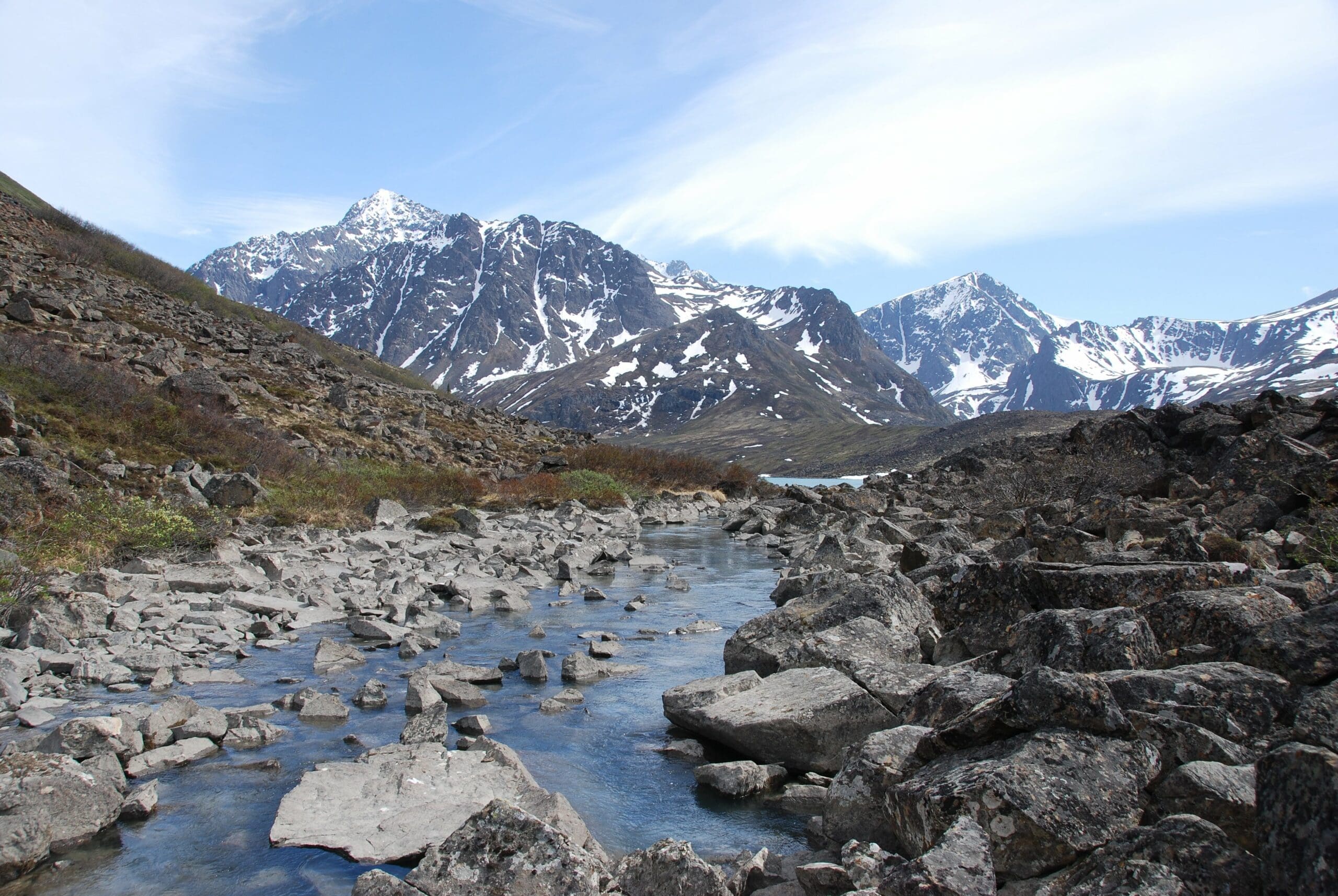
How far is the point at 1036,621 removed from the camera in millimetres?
7293

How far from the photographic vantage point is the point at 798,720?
7.59 metres

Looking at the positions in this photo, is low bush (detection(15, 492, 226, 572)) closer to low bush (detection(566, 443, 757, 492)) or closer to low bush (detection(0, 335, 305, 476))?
low bush (detection(0, 335, 305, 476))

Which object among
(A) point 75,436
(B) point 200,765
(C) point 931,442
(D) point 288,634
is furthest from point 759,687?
(C) point 931,442

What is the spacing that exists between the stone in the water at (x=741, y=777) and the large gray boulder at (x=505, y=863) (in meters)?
2.81

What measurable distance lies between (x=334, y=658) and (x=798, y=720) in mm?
6914

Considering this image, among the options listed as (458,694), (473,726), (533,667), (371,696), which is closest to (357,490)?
(533,667)

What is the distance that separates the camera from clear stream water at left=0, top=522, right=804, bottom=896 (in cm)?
555

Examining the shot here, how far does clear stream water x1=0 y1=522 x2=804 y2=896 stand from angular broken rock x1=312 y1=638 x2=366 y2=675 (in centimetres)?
22

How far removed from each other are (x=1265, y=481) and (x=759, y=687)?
1586 centimetres

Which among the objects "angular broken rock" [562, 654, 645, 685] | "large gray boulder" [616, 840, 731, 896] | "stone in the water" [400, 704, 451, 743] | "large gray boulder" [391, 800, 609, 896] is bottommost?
"angular broken rock" [562, 654, 645, 685]

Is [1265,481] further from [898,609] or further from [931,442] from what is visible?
[931,442]

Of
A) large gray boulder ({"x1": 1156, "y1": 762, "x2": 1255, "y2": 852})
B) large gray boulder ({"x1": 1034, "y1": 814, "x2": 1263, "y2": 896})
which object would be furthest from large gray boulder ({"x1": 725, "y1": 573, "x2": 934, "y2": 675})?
large gray boulder ({"x1": 1034, "y1": 814, "x2": 1263, "y2": 896})

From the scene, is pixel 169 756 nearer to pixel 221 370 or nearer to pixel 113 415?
pixel 113 415

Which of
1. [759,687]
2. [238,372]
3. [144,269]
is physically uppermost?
[144,269]
